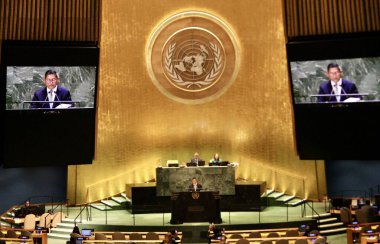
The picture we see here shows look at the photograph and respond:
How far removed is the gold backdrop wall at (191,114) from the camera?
1761 cm

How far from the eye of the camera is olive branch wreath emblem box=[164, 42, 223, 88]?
1841cm

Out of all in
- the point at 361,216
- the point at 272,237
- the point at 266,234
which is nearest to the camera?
the point at 272,237

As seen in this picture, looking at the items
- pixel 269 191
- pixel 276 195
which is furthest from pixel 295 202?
pixel 269 191

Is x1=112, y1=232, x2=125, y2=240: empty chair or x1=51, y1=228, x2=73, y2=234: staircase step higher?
x1=112, y1=232, x2=125, y2=240: empty chair

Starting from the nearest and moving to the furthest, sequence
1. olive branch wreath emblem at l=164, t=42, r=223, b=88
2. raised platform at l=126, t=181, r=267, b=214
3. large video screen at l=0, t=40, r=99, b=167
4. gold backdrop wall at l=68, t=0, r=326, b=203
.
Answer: large video screen at l=0, t=40, r=99, b=167 < raised platform at l=126, t=181, r=267, b=214 < gold backdrop wall at l=68, t=0, r=326, b=203 < olive branch wreath emblem at l=164, t=42, r=223, b=88

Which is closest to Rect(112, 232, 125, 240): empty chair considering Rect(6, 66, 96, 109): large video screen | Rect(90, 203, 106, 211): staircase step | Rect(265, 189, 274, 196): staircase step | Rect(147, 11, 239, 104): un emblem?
Rect(6, 66, 96, 109): large video screen

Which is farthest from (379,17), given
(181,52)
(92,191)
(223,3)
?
(92,191)

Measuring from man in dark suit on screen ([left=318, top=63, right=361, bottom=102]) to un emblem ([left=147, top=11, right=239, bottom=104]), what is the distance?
15.7 feet

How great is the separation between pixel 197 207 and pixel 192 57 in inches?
260

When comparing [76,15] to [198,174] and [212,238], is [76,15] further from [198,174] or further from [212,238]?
[212,238]

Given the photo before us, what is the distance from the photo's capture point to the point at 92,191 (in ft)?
57.4

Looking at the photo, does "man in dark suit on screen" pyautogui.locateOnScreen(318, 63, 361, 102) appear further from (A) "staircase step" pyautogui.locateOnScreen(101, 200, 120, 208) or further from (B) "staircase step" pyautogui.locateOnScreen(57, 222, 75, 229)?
(B) "staircase step" pyautogui.locateOnScreen(57, 222, 75, 229)

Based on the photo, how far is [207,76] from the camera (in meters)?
18.5

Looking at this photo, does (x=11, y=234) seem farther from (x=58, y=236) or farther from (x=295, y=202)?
(x=295, y=202)
